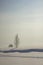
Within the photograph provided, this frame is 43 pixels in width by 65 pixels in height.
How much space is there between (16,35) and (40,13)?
64 centimetres

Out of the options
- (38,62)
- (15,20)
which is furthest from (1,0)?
(38,62)

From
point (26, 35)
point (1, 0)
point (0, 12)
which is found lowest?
point (26, 35)

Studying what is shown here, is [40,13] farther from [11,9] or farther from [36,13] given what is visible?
[11,9]

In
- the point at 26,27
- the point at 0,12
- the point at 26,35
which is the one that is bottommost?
the point at 26,35

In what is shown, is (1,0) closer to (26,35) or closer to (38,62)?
(26,35)

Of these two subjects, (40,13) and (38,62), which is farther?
(40,13)

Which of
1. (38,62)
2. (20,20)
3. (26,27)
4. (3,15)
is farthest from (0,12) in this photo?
(38,62)

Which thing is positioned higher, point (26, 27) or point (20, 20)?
point (20, 20)

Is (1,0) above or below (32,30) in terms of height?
above

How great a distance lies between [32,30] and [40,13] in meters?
0.37

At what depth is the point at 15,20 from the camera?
87.0 inches

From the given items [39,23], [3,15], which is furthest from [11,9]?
[39,23]

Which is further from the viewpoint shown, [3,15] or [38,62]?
[3,15]

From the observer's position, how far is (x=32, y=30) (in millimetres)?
2158
